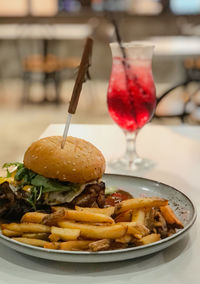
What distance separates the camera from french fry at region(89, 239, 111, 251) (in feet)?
2.56

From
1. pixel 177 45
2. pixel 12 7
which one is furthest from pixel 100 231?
pixel 12 7

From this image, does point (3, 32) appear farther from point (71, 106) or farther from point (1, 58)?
point (71, 106)

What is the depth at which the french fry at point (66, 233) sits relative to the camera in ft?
Answer: 2.67

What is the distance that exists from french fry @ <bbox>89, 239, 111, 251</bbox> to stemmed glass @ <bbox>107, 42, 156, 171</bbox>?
0.68 meters

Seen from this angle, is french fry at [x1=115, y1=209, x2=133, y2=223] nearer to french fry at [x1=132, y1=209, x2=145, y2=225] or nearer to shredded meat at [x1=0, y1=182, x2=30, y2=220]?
french fry at [x1=132, y1=209, x2=145, y2=225]

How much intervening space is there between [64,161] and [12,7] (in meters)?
8.07

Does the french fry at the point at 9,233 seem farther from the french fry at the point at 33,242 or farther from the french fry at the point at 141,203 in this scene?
the french fry at the point at 141,203

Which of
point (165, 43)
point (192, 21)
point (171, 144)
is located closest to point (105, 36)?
point (165, 43)

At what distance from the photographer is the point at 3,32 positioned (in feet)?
26.2

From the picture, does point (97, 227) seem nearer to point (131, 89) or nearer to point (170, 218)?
point (170, 218)

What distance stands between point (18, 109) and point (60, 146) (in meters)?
5.51

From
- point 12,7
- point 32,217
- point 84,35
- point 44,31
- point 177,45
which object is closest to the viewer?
point 32,217

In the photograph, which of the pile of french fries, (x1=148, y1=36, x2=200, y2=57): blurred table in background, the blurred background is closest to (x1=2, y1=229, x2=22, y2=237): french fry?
Result: the pile of french fries

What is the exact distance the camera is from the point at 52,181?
978 millimetres
